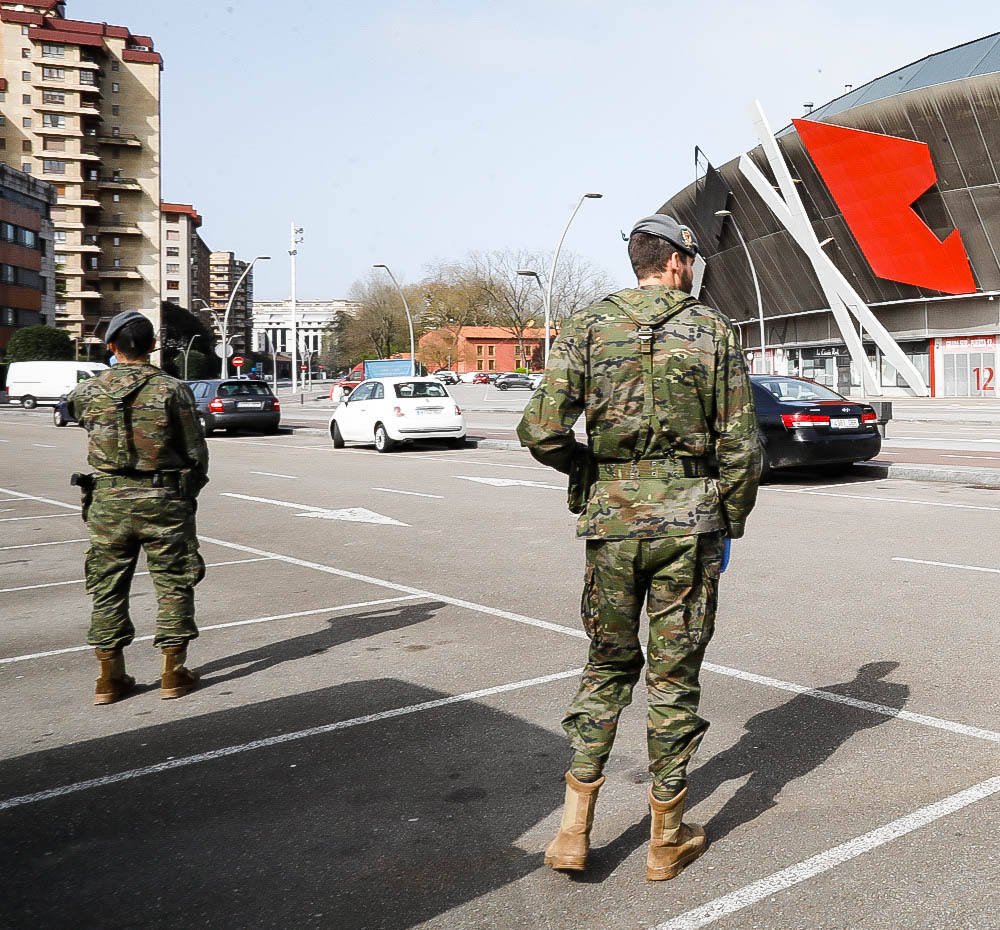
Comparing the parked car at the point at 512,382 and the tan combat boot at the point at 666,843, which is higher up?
the parked car at the point at 512,382

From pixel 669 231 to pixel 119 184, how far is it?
4193 inches

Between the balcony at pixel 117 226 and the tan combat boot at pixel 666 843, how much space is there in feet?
346

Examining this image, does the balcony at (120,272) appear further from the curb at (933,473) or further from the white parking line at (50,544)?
the white parking line at (50,544)

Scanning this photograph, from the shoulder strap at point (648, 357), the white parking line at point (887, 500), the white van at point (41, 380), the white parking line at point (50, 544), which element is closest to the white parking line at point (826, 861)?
the shoulder strap at point (648, 357)

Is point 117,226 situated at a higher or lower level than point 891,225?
higher

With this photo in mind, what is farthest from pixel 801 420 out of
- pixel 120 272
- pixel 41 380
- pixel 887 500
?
pixel 120 272

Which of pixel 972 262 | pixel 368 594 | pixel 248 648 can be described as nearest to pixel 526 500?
pixel 368 594

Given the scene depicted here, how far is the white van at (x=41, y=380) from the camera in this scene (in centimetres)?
4956

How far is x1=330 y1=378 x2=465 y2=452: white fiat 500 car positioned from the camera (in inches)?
876

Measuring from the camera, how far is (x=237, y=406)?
93.7 feet

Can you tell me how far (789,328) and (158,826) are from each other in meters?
61.5

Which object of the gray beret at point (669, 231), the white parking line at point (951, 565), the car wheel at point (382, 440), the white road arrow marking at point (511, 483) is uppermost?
the gray beret at point (669, 231)

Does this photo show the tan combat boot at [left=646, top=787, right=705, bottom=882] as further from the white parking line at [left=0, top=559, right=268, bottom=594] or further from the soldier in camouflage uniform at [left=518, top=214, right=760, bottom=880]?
the white parking line at [left=0, top=559, right=268, bottom=594]

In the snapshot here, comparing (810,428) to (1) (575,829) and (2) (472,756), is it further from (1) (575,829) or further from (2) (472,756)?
(1) (575,829)
